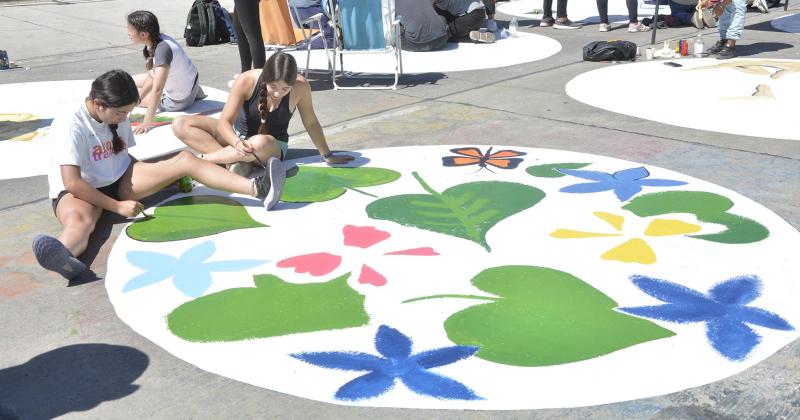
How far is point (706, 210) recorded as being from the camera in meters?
4.72

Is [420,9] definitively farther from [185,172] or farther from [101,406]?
[101,406]

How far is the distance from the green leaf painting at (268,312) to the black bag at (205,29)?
7.76 m

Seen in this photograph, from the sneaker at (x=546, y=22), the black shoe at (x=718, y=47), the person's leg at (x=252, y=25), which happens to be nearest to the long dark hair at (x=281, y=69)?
the person's leg at (x=252, y=25)

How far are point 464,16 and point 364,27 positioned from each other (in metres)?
2.73

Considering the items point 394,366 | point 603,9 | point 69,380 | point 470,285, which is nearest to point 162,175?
point 69,380

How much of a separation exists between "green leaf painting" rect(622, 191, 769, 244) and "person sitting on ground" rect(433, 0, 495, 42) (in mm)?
6238

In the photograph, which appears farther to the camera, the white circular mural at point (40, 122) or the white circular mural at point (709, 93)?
the white circular mural at point (709, 93)

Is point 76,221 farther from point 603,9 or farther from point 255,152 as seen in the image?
point 603,9

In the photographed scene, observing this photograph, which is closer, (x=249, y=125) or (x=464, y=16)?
(x=249, y=125)

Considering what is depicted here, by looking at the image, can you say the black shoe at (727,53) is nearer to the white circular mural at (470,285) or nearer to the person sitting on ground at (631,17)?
the person sitting on ground at (631,17)

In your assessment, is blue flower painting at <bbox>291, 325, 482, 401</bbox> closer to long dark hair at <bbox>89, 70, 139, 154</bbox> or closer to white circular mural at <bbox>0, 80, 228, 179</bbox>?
long dark hair at <bbox>89, 70, 139, 154</bbox>

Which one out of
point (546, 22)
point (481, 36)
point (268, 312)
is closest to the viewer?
point (268, 312)

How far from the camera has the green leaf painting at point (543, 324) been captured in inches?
130

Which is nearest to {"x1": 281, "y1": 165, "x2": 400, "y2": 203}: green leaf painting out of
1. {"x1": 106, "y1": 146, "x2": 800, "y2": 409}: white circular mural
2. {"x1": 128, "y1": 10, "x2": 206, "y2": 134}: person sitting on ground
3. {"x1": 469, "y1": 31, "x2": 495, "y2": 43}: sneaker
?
{"x1": 106, "y1": 146, "x2": 800, "y2": 409}: white circular mural
